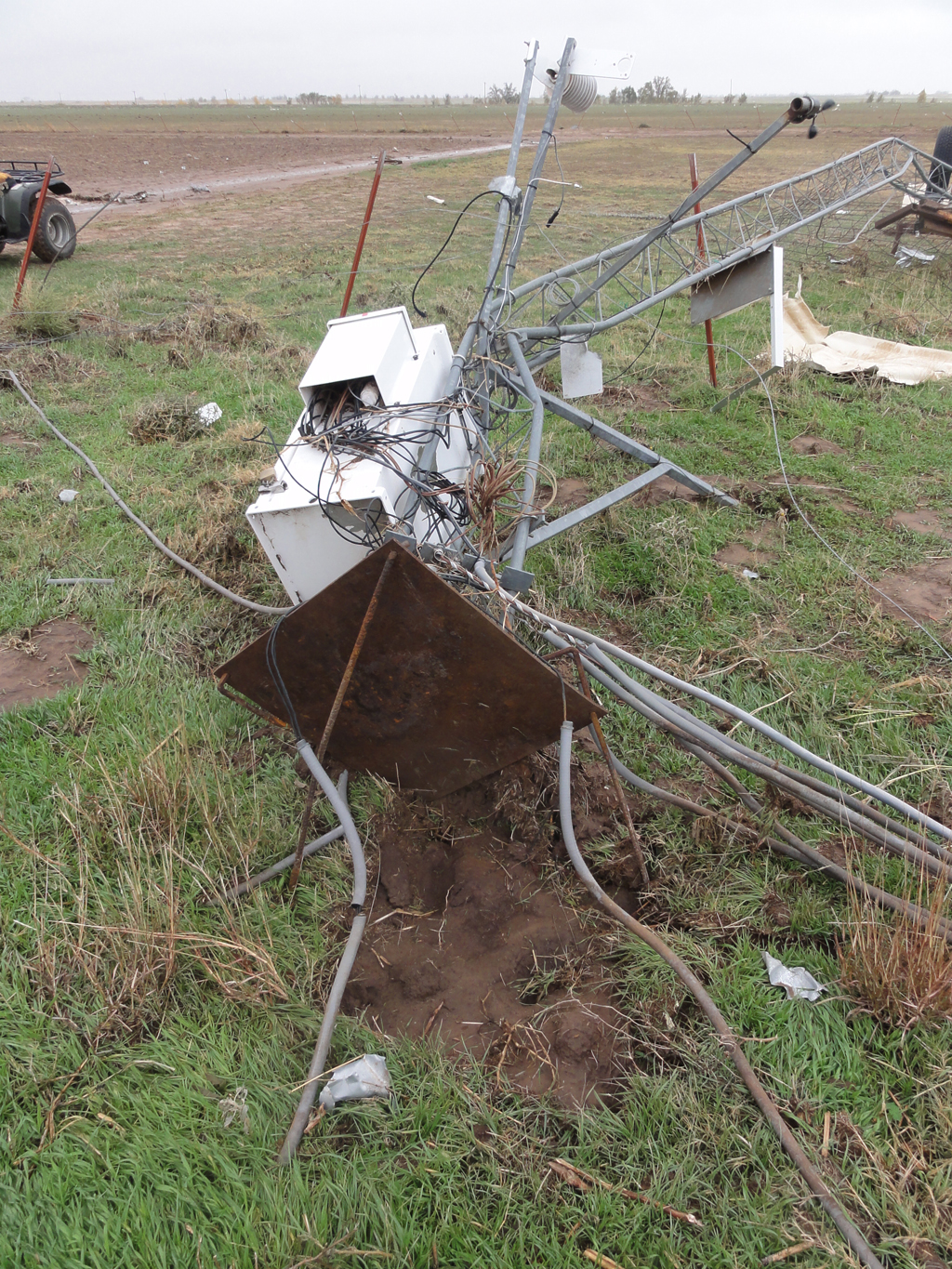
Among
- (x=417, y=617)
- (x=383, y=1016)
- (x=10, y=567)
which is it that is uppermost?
(x=417, y=617)

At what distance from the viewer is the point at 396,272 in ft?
36.6

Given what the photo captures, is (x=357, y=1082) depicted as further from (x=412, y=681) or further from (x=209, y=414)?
(x=209, y=414)

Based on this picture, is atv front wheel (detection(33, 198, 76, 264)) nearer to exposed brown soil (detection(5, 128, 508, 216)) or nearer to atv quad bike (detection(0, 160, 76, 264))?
atv quad bike (detection(0, 160, 76, 264))

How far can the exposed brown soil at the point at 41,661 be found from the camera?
350cm

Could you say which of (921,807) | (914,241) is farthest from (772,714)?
(914,241)

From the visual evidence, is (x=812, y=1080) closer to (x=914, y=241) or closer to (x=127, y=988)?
(x=127, y=988)

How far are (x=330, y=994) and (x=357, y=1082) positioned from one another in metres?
0.24

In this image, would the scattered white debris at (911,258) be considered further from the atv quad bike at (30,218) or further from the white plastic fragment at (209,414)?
the atv quad bike at (30,218)

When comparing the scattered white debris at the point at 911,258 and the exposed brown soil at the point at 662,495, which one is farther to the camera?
the scattered white debris at the point at 911,258

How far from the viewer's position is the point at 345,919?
2.42m

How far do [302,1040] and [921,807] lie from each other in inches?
88.3

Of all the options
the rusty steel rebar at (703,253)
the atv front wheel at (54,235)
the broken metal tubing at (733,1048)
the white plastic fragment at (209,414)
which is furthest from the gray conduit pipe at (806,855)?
the atv front wheel at (54,235)

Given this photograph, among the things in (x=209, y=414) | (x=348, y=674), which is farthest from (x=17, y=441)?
(x=348, y=674)

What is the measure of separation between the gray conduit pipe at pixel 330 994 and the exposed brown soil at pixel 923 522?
4011 mm
